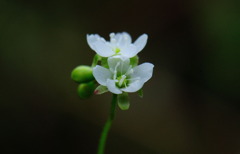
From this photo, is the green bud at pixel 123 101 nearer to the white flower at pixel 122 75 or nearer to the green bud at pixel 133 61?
the white flower at pixel 122 75

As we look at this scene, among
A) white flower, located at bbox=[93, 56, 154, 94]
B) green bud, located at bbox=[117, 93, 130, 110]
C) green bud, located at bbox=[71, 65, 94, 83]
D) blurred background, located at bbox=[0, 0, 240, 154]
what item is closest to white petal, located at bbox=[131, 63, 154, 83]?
white flower, located at bbox=[93, 56, 154, 94]

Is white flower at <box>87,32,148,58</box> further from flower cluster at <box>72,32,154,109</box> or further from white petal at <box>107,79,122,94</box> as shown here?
white petal at <box>107,79,122,94</box>

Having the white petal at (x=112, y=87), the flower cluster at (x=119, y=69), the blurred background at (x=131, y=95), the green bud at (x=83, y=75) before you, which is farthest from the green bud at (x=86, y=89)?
the blurred background at (x=131, y=95)

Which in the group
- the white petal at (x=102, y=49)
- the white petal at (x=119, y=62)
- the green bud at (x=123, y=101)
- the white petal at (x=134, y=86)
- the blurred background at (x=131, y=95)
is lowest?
the green bud at (x=123, y=101)

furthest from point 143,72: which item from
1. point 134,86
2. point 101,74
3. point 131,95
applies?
point 131,95

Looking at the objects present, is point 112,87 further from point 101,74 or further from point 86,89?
point 86,89

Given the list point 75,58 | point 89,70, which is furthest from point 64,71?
point 89,70

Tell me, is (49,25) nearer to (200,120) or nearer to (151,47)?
(151,47)
